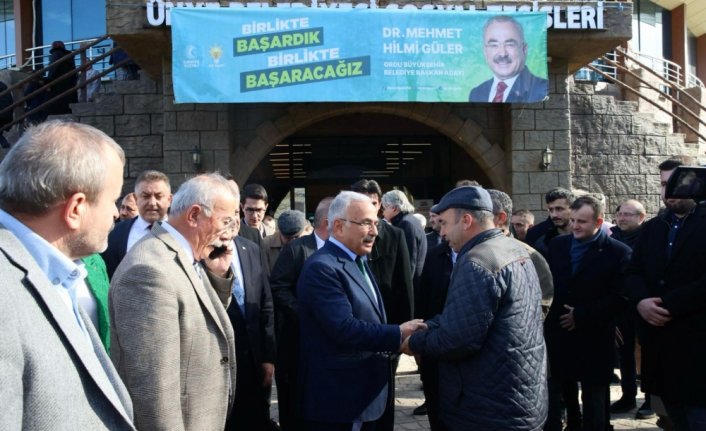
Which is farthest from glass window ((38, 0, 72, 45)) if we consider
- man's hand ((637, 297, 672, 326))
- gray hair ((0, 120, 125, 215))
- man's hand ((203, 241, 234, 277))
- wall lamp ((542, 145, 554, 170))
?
gray hair ((0, 120, 125, 215))

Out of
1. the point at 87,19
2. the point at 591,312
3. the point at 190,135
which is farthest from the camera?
the point at 87,19

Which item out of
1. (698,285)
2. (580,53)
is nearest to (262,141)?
(580,53)

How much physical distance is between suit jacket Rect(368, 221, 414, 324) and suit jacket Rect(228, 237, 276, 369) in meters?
0.96

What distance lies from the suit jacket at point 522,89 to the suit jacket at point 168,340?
24.0ft

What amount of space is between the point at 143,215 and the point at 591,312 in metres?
3.22

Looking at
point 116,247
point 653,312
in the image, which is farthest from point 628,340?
point 116,247

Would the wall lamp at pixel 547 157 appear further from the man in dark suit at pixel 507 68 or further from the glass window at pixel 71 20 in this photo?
the glass window at pixel 71 20

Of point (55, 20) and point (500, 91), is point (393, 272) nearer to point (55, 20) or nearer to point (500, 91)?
point (500, 91)

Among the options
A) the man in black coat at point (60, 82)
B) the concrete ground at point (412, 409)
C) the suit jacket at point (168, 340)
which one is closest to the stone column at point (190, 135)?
the man in black coat at point (60, 82)

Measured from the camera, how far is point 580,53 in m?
9.97

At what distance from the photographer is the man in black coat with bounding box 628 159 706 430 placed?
145 inches

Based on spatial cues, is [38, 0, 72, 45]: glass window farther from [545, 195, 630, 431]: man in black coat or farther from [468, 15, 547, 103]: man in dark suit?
[545, 195, 630, 431]: man in black coat

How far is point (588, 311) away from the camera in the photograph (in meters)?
4.33

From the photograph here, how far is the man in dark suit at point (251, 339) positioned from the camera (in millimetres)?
3557
